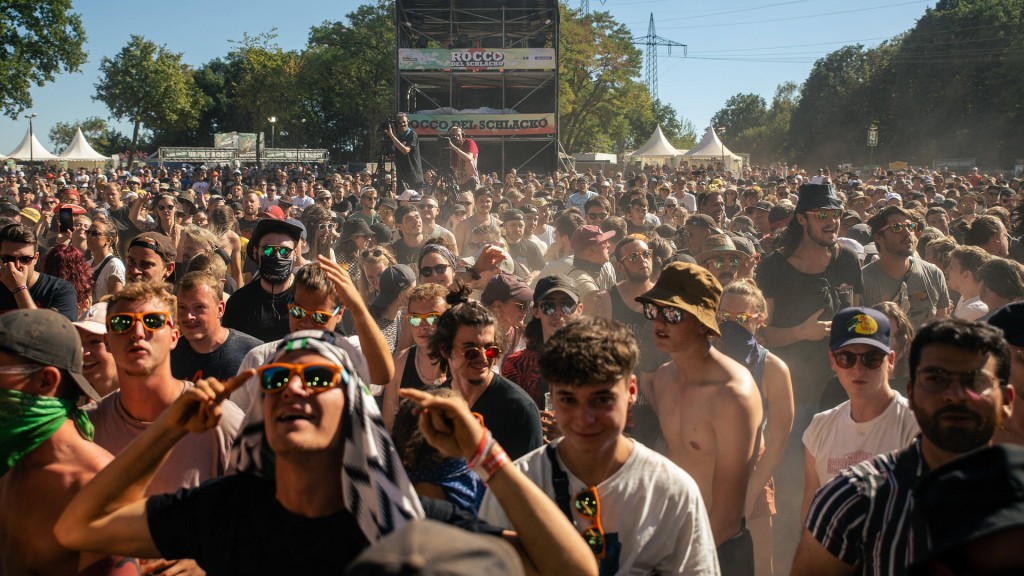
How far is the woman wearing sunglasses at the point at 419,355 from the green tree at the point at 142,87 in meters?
55.0

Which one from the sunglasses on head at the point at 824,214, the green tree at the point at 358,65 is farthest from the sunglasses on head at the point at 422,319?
the green tree at the point at 358,65

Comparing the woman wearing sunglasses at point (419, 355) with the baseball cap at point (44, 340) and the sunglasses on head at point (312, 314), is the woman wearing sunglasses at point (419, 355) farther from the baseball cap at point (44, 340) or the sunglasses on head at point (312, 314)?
the baseball cap at point (44, 340)

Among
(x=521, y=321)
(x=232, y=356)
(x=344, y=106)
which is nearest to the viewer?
(x=232, y=356)

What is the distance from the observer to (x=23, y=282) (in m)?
5.61

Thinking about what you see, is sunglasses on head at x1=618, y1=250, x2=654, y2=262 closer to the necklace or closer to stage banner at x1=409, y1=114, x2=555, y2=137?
the necklace

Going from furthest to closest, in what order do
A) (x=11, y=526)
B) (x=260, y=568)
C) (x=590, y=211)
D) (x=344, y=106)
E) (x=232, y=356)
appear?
(x=344, y=106), (x=590, y=211), (x=232, y=356), (x=11, y=526), (x=260, y=568)

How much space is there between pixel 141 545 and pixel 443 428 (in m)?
0.89

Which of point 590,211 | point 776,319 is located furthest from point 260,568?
point 590,211

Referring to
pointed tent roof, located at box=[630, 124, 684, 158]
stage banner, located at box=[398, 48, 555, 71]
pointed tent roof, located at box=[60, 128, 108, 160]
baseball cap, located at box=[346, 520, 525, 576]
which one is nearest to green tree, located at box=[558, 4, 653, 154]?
pointed tent roof, located at box=[630, 124, 684, 158]

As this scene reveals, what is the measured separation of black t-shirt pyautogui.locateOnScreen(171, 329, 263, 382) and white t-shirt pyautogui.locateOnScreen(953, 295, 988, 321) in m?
4.37

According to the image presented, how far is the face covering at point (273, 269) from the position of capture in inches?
210

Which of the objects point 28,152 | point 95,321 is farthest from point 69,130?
point 95,321

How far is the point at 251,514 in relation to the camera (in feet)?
7.40

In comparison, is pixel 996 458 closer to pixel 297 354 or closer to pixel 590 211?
pixel 297 354
